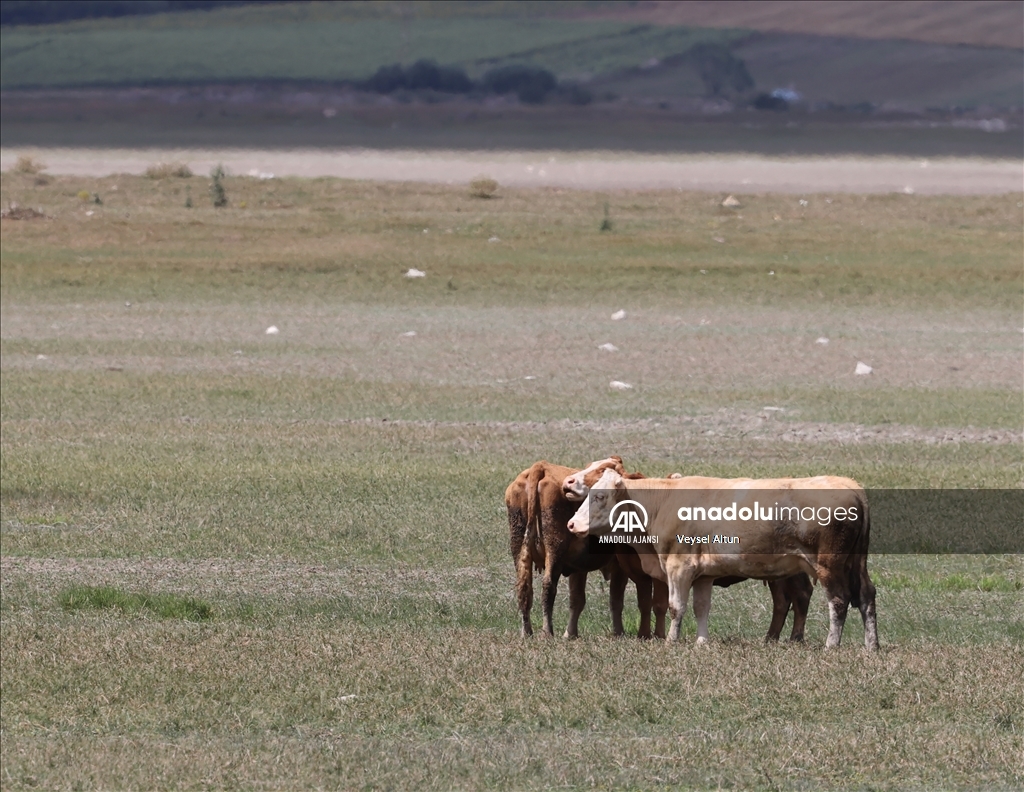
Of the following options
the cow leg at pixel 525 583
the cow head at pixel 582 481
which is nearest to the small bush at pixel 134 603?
the cow leg at pixel 525 583

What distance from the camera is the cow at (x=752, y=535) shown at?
7.86 m

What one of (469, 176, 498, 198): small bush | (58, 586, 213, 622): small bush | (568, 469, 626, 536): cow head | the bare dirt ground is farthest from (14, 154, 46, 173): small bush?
(568, 469, 626, 536): cow head

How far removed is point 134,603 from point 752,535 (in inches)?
177

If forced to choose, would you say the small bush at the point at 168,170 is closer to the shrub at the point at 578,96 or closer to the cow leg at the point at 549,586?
the shrub at the point at 578,96

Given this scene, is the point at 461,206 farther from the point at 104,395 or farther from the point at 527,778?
the point at 527,778

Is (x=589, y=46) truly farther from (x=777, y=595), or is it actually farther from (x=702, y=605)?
(x=702, y=605)

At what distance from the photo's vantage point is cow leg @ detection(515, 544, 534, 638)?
28.6ft

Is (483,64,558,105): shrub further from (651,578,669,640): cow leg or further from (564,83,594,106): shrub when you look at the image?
(651,578,669,640): cow leg

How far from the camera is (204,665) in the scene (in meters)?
8.78

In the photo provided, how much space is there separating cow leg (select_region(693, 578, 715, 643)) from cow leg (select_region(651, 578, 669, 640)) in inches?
14.1

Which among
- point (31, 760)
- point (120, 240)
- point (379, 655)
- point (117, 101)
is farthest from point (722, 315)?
point (117, 101)

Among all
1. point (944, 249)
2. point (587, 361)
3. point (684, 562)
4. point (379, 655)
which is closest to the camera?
point (684, 562)

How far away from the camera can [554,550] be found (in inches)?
335

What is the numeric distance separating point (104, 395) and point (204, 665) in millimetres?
11933
